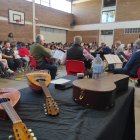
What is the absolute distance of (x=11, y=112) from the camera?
0.76 meters

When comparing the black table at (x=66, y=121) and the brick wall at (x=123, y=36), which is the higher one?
the brick wall at (x=123, y=36)

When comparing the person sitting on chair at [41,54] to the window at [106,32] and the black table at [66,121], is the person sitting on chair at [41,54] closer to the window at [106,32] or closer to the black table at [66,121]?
the black table at [66,121]

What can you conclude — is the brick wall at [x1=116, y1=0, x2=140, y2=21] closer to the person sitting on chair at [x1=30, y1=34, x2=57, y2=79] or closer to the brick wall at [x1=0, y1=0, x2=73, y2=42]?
the brick wall at [x1=0, y1=0, x2=73, y2=42]

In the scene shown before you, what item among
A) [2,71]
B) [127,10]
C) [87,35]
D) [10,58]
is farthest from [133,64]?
[87,35]

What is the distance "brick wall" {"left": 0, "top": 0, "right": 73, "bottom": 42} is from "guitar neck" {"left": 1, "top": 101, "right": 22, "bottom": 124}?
10259 mm

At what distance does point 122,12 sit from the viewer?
13.6 metres

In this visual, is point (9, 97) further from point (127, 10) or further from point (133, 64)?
point (127, 10)

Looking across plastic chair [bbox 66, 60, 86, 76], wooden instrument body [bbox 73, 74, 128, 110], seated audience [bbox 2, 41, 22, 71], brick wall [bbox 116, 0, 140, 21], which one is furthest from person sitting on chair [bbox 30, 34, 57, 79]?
brick wall [bbox 116, 0, 140, 21]

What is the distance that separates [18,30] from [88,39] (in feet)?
22.2

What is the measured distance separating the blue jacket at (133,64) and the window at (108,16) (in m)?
11.6

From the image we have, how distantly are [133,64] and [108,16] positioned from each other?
11947mm

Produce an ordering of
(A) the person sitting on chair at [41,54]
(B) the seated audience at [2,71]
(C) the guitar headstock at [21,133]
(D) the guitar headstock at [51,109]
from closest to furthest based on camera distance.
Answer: (C) the guitar headstock at [21,133]
(D) the guitar headstock at [51,109]
(A) the person sitting on chair at [41,54]
(B) the seated audience at [2,71]

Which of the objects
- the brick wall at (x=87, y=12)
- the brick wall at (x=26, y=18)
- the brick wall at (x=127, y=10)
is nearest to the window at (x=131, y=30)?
the brick wall at (x=127, y=10)

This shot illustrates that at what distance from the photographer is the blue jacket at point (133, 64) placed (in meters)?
3.13
